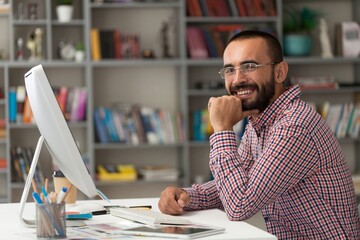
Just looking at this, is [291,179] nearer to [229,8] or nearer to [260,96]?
[260,96]

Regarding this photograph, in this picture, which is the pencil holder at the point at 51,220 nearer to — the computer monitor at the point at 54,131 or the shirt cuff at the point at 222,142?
the computer monitor at the point at 54,131

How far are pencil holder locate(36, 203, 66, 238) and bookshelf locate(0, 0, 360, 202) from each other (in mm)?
3669

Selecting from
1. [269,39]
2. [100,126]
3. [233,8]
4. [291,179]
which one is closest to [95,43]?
[100,126]

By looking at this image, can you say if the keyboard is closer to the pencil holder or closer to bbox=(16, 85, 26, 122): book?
the pencil holder

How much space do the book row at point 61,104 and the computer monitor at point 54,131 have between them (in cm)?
344

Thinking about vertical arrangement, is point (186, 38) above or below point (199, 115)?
above

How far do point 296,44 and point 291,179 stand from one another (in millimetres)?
3663

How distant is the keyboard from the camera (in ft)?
6.73

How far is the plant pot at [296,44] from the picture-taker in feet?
19.1

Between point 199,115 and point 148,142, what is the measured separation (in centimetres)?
45

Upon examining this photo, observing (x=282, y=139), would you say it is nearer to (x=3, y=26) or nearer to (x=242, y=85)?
(x=242, y=85)

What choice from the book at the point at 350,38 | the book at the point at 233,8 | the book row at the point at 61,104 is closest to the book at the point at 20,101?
the book row at the point at 61,104

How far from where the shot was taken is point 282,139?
228cm

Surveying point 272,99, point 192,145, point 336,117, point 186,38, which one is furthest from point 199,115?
point 272,99
